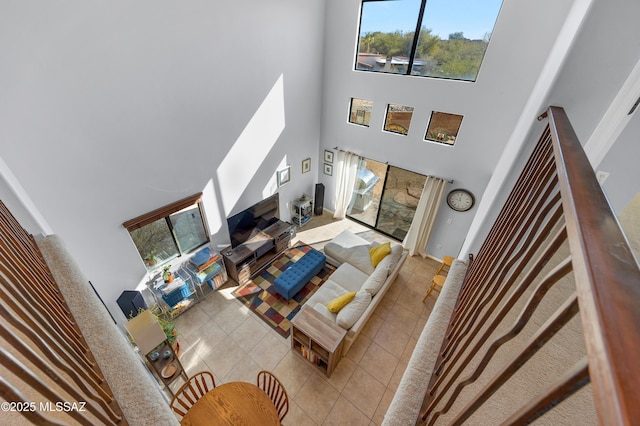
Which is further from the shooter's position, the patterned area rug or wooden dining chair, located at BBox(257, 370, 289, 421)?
the patterned area rug

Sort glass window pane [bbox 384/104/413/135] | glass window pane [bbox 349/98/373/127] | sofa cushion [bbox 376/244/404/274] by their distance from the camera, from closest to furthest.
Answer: sofa cushion [bbox 376/244/404/274] < glass window pane [bbox 384/104/413/135] < glass window pane [bbox 349/98/373/127]

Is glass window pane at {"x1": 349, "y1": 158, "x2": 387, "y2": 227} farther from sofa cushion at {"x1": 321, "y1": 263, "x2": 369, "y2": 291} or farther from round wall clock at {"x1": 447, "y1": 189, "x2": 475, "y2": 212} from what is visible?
A: sofa cushion at {"x1": 321, "y1": 263, "x2": 369, "y2": 291}

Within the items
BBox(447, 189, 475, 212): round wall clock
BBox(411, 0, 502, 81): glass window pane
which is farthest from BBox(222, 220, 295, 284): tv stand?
BBox(411, 0, 502, 81): glass window pane

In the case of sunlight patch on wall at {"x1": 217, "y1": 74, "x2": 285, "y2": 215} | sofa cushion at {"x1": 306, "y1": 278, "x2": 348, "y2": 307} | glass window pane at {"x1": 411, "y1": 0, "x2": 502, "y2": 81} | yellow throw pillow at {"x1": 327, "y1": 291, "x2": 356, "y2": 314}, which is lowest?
sofa cushion at {"x1": 306, "y1": 278, "x2": 348, "y2": 307}

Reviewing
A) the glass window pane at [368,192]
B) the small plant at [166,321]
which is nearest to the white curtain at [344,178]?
the glass window pane at [368,192]

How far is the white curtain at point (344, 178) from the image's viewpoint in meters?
6.61

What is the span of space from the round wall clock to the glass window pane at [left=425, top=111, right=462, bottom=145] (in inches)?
39.9

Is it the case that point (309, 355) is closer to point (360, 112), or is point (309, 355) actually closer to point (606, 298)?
point (606, 298)

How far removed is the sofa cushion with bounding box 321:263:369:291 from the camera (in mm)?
5160

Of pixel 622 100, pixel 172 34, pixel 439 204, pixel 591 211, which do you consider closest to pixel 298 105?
pixel 172 34

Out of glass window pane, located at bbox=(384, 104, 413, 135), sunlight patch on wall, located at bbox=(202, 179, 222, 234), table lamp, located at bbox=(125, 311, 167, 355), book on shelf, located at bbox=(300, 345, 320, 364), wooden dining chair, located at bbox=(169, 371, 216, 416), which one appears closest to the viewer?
wooden dining chair, located at bbox=(169, 371, 216, 416)

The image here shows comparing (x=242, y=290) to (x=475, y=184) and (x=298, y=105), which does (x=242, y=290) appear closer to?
(x=298, y=105)

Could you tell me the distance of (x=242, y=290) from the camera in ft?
17.7

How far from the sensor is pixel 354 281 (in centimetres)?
523
